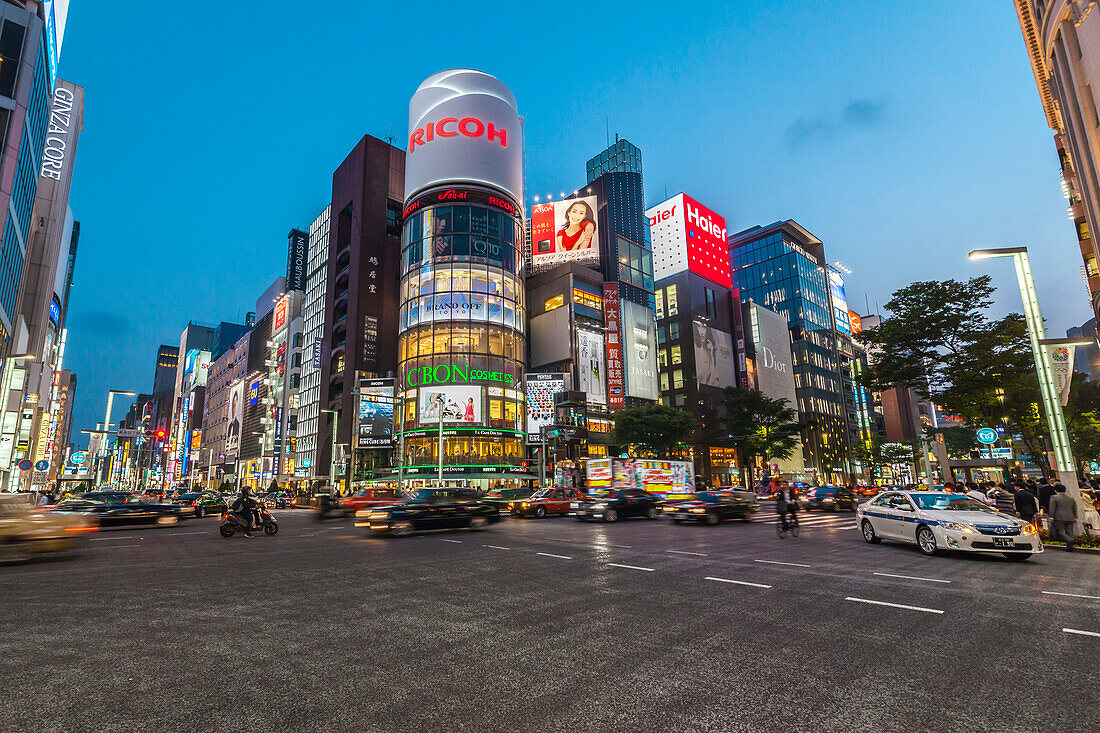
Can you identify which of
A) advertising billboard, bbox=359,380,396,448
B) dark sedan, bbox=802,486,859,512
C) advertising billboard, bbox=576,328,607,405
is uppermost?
advertising billboard, bbox=576,328,607,405

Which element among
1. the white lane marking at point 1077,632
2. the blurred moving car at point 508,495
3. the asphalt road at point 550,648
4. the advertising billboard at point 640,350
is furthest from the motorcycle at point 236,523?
the advertising billboard at point 640,350

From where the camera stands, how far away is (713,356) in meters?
91.3

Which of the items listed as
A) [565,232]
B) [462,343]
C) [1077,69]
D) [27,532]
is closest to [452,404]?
[462,343]

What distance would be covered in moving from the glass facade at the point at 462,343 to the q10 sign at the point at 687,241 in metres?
36.4

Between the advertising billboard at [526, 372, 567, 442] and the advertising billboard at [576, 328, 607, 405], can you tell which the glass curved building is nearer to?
the advertising billboard at [526, 372, 567, 442]

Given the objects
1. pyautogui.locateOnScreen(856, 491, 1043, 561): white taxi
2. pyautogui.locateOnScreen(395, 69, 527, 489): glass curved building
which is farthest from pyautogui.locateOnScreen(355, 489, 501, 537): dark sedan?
pyautogui.locateOnScreen(395, 69, 527, 489): glass curved building

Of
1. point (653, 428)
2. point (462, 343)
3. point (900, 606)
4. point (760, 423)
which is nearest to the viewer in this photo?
point (900, 606)

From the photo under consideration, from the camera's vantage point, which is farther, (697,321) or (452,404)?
(697,321)

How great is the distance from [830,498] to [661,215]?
7728 cm

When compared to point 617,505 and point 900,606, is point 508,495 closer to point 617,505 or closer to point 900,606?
point 617,505

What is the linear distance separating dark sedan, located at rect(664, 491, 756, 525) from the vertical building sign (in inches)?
1921

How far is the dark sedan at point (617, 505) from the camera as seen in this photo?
25188 millimetres

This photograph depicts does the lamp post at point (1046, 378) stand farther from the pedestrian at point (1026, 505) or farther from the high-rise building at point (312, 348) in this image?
the high-rise building at point (312, 348)

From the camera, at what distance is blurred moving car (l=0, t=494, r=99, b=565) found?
11936mm
